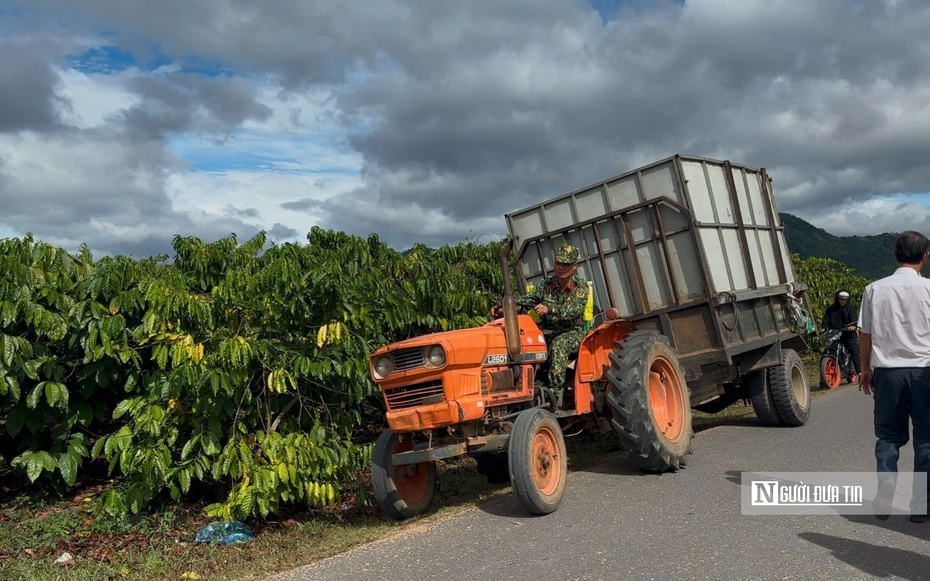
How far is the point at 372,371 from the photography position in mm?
6227

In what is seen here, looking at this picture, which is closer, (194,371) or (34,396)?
(194,371)

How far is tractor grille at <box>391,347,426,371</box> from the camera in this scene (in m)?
5.99

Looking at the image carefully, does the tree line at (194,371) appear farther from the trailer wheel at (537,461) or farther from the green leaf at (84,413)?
the trailer wheel at (537,461)

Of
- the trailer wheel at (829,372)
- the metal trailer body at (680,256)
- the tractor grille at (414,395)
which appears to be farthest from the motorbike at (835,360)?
the tractor grille at (414,395)

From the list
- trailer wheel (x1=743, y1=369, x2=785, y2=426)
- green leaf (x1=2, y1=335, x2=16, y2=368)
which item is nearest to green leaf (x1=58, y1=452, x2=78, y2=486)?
green leaf (x1=2, y1=335, x2=16, y2=368)

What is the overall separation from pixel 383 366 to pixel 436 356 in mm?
491

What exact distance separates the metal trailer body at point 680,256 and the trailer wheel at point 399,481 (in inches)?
123

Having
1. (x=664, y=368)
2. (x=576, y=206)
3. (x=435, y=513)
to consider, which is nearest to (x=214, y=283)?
(x=435, y=513)

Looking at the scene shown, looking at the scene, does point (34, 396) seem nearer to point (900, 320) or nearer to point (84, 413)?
point (84, 413)

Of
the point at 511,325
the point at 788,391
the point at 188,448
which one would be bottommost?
the point at 788,391

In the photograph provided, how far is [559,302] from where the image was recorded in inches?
289

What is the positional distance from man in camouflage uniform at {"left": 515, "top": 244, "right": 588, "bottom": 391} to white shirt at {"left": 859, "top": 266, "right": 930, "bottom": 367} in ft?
8.27

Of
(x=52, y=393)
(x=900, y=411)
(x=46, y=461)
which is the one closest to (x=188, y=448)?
(x=52, y=393)

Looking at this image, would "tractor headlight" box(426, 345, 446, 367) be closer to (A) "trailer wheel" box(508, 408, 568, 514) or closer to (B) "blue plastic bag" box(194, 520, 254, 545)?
(A) "trailer wheel" box(508, 408, 568, 514)
